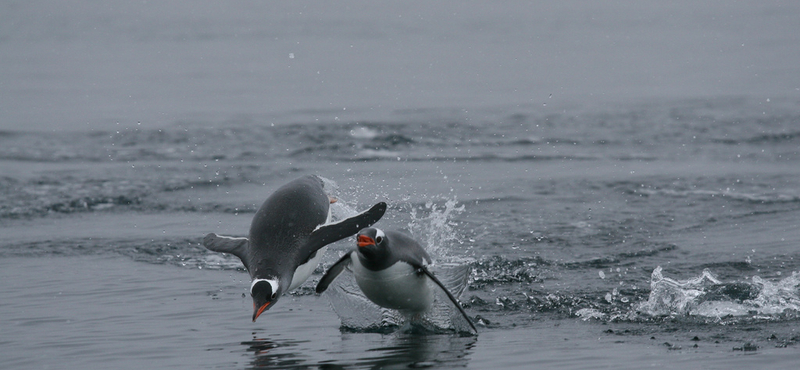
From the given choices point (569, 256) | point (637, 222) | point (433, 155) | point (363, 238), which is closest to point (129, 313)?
point (363, 238)

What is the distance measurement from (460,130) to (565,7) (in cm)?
3613

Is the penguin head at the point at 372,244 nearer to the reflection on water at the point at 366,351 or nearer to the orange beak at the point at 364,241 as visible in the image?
the orange beak at the point at 364,241

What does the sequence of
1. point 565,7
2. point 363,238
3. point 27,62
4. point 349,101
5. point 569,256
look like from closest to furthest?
point 363,238 < point 569,256 < point 349,101 < point 27,62 < point 565,7

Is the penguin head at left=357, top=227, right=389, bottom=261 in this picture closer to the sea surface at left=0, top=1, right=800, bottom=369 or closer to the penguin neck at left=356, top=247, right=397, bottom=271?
the penguin neck at left=356, top=247, right=397, bottom=271

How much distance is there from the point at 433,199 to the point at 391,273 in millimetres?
4804

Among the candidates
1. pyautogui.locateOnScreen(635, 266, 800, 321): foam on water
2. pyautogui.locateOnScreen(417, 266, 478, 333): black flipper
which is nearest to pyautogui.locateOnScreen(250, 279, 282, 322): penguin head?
pyautogui.locateOnScreen(417, 266, 478, 333): black flipper

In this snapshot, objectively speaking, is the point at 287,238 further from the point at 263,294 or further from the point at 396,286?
the point at 396,286

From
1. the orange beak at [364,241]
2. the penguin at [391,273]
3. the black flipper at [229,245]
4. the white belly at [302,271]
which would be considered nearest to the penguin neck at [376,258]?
the penguin at [391,273]

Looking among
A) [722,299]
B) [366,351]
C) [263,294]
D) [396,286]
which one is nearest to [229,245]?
[263,294]

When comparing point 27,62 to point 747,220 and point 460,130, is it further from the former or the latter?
point 747,220

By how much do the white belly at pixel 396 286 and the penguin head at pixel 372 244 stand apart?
4.7 inches

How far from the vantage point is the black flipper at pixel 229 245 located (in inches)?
239

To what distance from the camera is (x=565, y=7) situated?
50.0 m

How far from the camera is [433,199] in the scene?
10.3 meters
